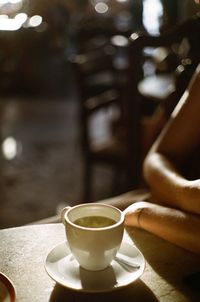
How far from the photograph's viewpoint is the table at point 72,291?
0.93 metres

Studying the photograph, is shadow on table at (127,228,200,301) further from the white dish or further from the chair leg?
the chair leg

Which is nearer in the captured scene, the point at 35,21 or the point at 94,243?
the point at 94,243

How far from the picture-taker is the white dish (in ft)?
2.92

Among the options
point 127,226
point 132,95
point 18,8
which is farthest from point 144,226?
A: point 18,8

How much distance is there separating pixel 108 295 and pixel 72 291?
0.07m

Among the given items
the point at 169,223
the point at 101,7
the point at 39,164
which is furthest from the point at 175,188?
the point at 101,7

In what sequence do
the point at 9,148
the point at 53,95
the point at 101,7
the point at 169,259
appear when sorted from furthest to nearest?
the point at 101,7 → the point at 53,95 → the point at 9,148 → the point at 169,259

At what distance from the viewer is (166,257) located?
1.08 metres

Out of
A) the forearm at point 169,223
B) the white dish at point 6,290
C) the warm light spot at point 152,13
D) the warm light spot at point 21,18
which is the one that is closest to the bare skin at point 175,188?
the forearm at point 169,223

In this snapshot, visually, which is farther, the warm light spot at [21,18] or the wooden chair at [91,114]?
the warm light spot at [21,18]

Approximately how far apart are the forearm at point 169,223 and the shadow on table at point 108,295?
0.67 ft

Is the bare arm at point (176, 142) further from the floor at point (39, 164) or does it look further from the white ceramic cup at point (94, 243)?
the floor at point (39, 164)

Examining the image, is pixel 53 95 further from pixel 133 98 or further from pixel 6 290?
pixel 6 290

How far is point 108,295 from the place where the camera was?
93 centimetres
